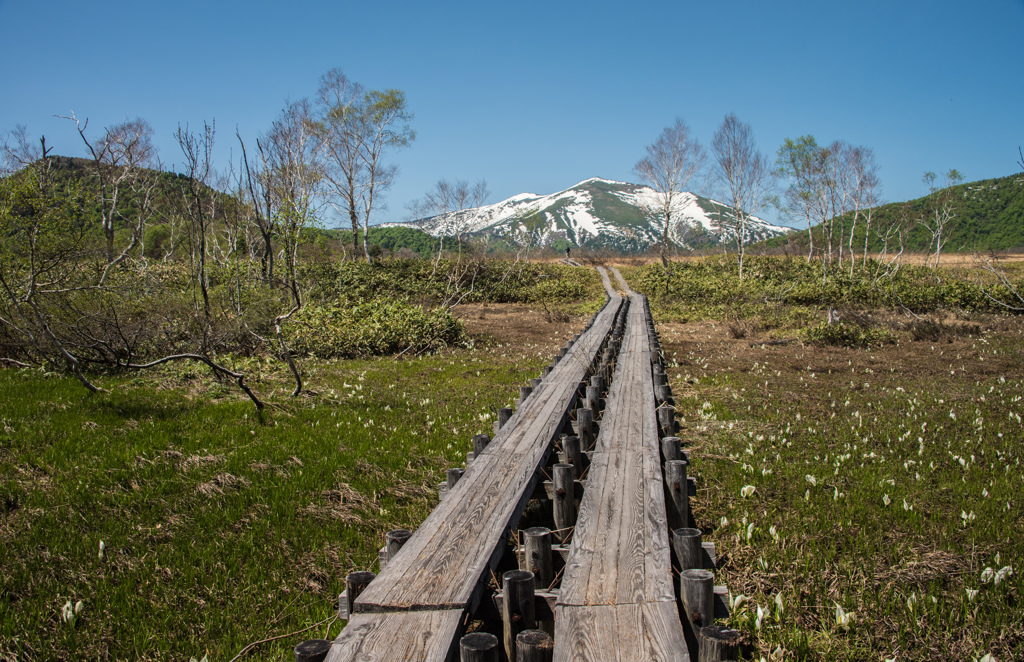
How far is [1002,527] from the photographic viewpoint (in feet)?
14.1

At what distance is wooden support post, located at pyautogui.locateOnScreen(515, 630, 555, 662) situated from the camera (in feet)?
7.14

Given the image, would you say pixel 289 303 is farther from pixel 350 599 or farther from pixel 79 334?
pixel 350 599

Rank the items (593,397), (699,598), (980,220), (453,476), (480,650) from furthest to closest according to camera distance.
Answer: (980,220), (593,397), (453,476), (699,598), (480,650)

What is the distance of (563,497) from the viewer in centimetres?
395

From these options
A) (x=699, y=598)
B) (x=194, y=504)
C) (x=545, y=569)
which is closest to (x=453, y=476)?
(x=545, y=569)

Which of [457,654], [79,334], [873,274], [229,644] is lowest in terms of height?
[229,644]

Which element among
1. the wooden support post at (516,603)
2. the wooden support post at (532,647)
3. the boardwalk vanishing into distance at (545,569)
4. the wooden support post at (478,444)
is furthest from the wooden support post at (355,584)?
the wooden support post at (478,444)

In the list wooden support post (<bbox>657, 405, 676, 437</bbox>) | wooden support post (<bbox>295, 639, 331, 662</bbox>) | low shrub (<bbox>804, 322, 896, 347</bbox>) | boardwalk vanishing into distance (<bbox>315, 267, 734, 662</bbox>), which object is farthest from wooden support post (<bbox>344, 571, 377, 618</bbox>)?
low shrub (<bbox>804, 322, 896, 347</bbox>)

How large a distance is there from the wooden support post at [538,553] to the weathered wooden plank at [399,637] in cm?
60

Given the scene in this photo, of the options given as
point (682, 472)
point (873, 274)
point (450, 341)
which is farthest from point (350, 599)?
point (873, 274)

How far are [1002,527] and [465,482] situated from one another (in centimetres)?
415

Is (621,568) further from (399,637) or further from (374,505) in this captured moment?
(374,505)

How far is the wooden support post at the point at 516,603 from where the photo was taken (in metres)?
2.63

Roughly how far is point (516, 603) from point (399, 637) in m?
0.55
